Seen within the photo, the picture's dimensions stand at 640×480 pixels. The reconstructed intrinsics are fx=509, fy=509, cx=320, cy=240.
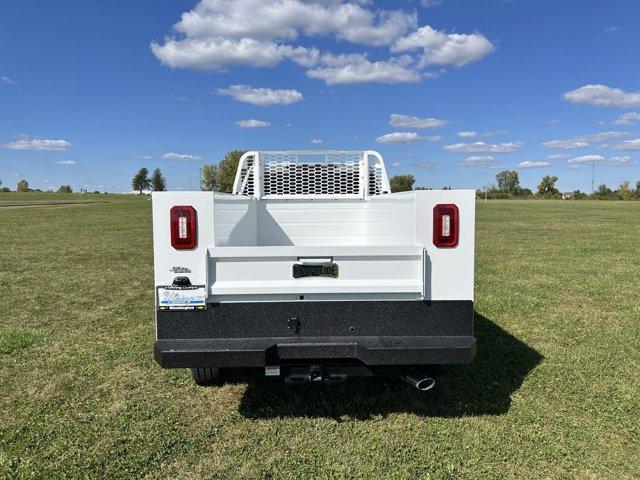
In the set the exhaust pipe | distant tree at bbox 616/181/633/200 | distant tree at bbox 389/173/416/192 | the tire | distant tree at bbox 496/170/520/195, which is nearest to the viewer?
the exhaust pipe

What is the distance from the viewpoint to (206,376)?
410 centimetres

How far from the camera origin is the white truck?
318 cm

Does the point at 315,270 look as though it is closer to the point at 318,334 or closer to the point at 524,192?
the point at 318,334

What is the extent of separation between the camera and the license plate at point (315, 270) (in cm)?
329

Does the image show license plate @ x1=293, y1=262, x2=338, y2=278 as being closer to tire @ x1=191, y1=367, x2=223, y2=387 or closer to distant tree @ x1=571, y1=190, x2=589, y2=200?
tire @ x1=191, y1=367, x2=223, y2=387

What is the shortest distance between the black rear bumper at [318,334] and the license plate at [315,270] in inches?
7.3

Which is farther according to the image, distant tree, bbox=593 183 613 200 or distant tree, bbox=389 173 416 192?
distant tree, bbox=593 183 613 200

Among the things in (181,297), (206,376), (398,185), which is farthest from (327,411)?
(398,185)

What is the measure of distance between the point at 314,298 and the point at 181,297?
2.75ft

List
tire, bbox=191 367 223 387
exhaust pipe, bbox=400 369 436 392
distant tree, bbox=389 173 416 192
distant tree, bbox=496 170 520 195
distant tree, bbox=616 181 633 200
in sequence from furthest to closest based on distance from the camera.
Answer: distant tree, bbox=496 170 520 195 < distant tree, bbox=616 181 633 200 < distant tree, bbox=389 173 416 192 < tire, bbox=191 367 223 387 < exhaust pipe, bbox=400 369 436 392

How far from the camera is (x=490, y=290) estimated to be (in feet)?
26.2

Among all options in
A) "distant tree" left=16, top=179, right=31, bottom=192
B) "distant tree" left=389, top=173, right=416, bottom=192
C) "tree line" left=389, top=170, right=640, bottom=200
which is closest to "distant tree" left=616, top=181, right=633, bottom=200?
"tree line" left=389, top=170, right=640, bottom=200

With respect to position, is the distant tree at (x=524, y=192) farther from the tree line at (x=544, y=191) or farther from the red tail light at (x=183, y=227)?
the red tail light at (x=183, y=227)

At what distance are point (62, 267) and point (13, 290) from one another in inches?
94.5
